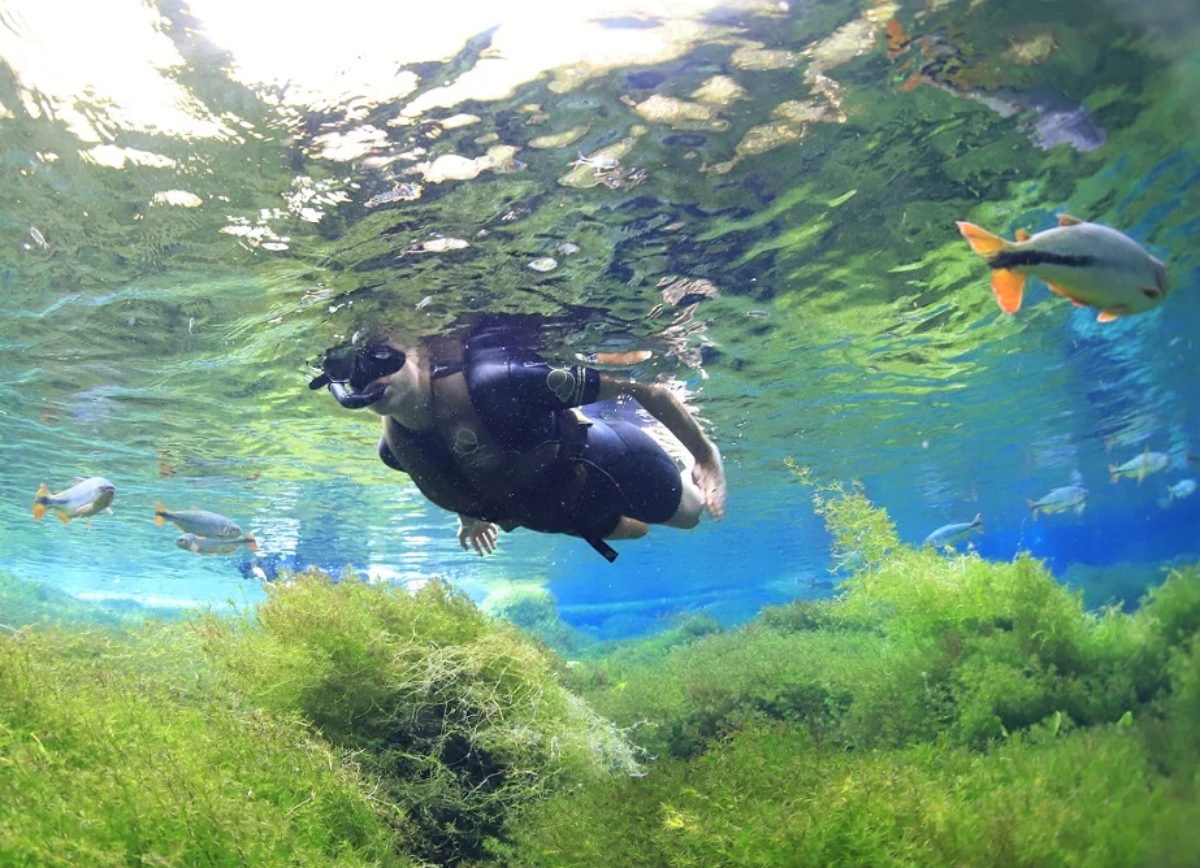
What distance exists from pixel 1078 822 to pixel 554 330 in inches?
376

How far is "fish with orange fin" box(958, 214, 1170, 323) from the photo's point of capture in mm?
3734

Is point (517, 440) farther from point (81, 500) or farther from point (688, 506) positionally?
point (81, 500)

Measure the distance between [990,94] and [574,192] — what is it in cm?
474

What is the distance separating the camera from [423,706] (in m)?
6.10

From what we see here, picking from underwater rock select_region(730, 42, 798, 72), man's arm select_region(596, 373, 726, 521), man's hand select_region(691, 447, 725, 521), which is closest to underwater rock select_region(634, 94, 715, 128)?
underwater rock select_region(730, 42, 798, 72)

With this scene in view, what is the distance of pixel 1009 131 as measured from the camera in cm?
764

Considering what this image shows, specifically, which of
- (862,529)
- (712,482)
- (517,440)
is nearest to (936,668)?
(862,529)

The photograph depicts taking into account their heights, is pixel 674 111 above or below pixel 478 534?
above

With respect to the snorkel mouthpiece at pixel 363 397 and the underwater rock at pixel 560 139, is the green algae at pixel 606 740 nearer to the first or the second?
the snorkel mouthpiece at pixel 363 397

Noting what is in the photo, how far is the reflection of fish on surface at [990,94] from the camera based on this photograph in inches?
249

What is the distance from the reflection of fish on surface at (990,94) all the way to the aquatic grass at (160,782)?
7.93 metres

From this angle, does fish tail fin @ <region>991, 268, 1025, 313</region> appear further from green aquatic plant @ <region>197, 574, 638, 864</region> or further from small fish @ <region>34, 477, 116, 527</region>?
small fish @ <region>34, 477, 116, 527</region>

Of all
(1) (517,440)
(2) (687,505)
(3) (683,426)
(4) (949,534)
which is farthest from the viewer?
(4) (949,534)

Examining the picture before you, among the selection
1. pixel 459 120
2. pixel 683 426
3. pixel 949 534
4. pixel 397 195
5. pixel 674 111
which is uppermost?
pixel 674 111
